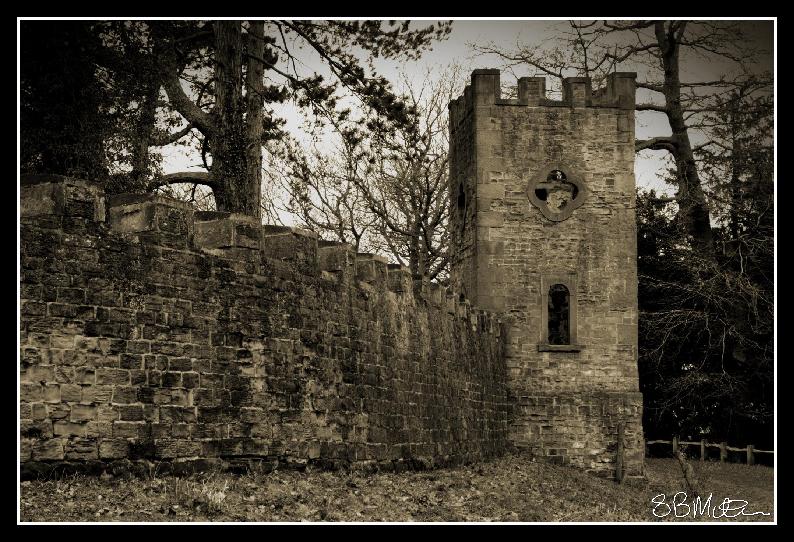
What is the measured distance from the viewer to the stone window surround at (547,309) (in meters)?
24.9

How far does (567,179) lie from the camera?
25422mm

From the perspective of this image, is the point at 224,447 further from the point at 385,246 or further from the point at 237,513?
the point at 385,246

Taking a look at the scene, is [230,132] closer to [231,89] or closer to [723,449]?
[231,89]

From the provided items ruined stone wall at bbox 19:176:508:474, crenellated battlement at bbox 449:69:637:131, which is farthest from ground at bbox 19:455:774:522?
crenellated battlement at bbox 449:69:637:131

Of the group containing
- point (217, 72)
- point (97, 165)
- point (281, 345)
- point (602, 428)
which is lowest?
point (602, 428)

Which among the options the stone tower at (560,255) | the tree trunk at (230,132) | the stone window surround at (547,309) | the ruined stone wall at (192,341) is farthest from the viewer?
the stone window surround at (547,309)

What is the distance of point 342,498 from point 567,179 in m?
14.2

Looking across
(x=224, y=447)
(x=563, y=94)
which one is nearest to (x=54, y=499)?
(x=224, y=447)

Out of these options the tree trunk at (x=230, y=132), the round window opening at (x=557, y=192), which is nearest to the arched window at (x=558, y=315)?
the round window opening at (x=557, y=192)

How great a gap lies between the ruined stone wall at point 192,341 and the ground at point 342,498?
35 cm

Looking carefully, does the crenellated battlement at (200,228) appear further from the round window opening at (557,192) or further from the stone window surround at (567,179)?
the round window opening at (557,192)

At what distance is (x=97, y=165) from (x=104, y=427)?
7.20m

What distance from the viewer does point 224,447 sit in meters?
12.2

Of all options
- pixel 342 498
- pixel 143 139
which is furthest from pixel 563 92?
pixel 342 498
